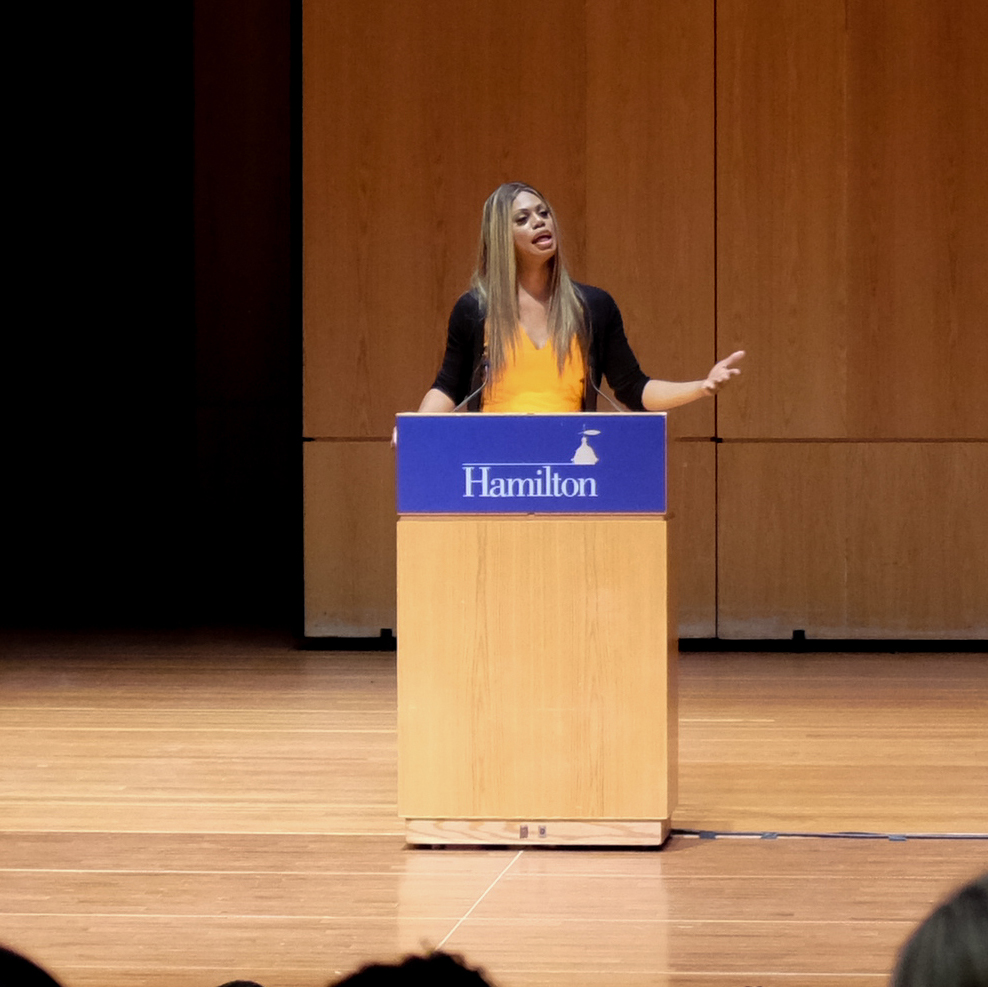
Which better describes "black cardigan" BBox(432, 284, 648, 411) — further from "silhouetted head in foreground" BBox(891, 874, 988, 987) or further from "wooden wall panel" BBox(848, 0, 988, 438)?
"wooden wall panel" BBox(848, 0, 988, 438)

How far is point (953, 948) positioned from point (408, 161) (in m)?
6.65

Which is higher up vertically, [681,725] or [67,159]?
[67,159]

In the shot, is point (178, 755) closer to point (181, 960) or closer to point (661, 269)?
point (181, 960)

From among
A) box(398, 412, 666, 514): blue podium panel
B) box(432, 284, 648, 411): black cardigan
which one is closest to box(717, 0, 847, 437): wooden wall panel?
box(432, 284, 648, 411): black cardigan

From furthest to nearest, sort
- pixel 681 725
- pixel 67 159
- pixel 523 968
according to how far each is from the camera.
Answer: pixel 67 159 < pixel 681 725 < pixel 523 968

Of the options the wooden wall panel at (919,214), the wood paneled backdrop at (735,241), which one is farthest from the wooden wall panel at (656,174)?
the wooden wall panel at (919,214)

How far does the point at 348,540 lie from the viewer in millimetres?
7211

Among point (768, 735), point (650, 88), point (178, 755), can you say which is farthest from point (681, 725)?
point (650, 88)

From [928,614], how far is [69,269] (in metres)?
5.72

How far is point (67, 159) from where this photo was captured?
9.96 metres

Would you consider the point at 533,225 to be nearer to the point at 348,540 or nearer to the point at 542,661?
the point at 542,661

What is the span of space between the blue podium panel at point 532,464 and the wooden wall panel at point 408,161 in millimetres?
3740

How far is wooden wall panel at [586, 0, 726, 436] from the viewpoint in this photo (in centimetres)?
700

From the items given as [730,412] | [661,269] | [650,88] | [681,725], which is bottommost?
[681,725]
